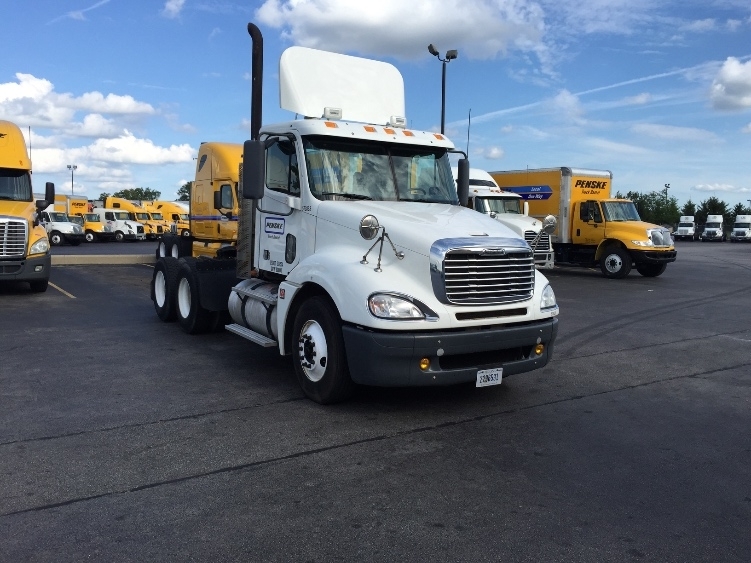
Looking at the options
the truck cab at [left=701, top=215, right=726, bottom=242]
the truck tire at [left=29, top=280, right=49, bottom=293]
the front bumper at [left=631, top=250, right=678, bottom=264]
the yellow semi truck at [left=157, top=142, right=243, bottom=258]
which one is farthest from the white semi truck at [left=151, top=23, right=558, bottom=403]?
the truck cab at [left=701, top=215, right=726, bottom=242]

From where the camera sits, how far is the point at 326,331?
5.84 meters

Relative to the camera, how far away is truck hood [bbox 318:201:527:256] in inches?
225

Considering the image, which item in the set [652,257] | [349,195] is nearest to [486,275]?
[349,195]

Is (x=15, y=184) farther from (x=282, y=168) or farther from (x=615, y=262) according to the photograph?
(x=615, y=262)

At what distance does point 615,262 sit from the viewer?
20.4m

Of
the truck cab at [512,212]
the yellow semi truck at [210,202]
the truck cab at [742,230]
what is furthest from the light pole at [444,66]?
the truck cab at [742,230]

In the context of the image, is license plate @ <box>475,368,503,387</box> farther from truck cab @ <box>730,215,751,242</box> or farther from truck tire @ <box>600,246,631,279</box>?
truck cab @ <box>730,215,751,242</box>

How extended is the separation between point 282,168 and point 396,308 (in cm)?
248

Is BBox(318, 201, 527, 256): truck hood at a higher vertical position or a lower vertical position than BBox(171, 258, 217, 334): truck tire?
higher

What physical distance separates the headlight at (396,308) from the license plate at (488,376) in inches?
26.8

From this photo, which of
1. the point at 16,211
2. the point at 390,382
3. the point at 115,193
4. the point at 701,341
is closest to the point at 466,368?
the point at 390,382

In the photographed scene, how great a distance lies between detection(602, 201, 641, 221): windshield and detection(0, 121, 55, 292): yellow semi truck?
1543 centimetres

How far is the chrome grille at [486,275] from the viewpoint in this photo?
5.54 metres

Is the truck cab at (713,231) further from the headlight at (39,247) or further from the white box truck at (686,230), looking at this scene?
the headlight at (39,247)
